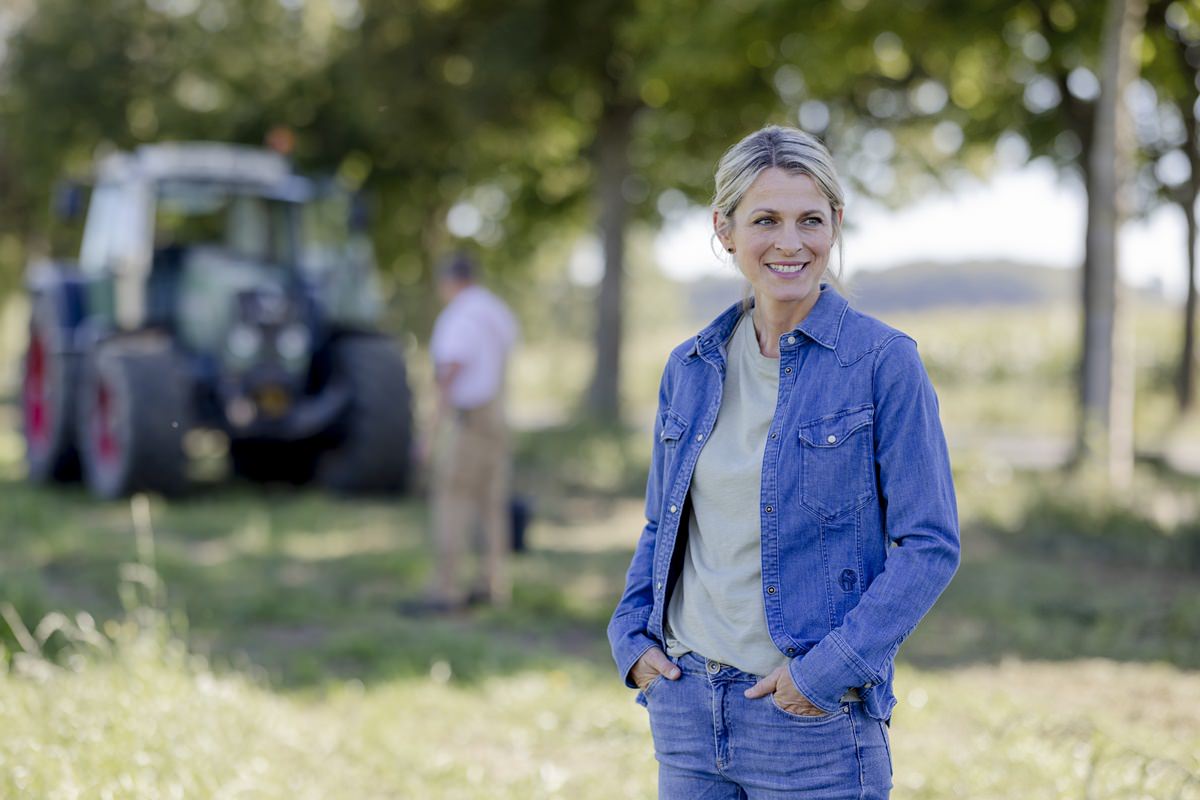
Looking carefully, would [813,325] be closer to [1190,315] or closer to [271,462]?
[271,462]

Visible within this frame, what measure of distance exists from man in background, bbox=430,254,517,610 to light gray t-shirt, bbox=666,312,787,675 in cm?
465

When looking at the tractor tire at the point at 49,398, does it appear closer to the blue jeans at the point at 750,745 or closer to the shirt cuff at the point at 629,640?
the shirt cuff at the point at 629,640

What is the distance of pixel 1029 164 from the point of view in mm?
15109

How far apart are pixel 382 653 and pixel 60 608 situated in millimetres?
1498

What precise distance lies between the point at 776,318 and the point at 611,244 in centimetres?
1361

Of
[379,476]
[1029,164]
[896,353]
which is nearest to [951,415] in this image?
[1029,164]

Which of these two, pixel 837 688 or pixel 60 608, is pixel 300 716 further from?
pixel 837 688

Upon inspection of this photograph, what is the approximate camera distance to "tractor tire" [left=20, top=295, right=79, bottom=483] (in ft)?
38.5

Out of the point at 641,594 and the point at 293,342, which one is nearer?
the point at 641,594

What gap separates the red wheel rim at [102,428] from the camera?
436 inches

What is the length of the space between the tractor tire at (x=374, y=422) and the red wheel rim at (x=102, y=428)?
1.82 m

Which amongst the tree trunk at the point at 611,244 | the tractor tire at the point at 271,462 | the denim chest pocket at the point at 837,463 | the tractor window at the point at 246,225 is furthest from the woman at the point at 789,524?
the tree trunk at the point at 611,244

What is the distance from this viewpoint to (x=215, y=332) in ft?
36.8

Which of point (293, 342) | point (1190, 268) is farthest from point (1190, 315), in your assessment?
point (293, 342)
